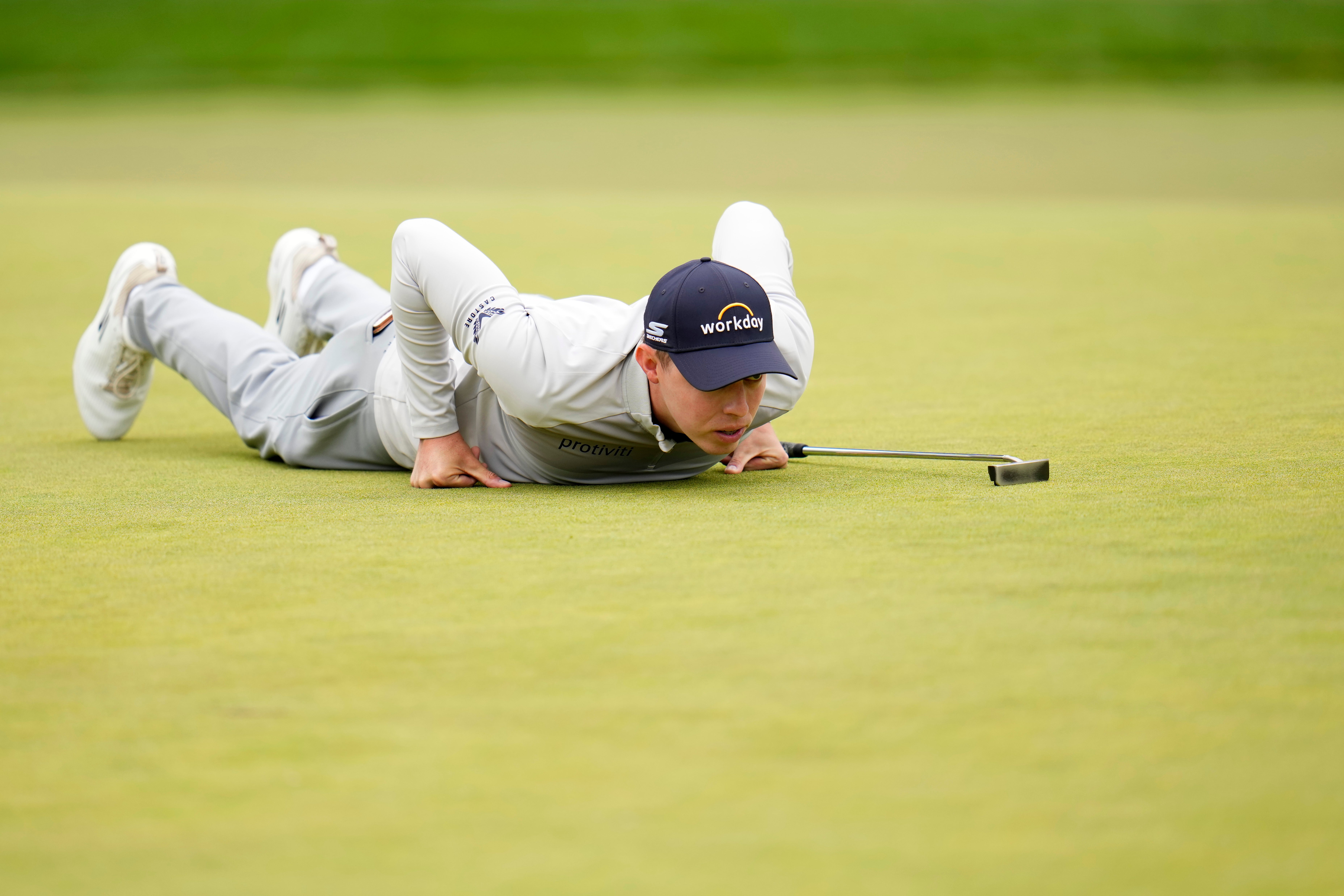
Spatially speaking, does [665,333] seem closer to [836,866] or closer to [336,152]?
[836,866]

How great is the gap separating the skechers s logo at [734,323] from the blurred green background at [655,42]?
25.4 m

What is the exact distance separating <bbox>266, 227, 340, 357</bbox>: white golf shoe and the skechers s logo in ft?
5.55

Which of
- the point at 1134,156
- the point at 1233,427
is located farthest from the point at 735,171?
the point at 1233,427

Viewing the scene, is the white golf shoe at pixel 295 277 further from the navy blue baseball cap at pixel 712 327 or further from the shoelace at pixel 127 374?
the navy blue baseball cap at pixel 712 327

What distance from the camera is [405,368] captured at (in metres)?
2.88

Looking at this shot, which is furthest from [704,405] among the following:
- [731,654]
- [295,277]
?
[295,277]

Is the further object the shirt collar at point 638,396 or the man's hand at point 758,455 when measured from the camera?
the man's hand at point 758,455

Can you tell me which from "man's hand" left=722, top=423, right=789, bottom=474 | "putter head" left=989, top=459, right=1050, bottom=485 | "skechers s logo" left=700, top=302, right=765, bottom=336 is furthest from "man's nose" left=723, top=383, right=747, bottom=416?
"putter head" left=989, top=459, right=1050, bottom=485

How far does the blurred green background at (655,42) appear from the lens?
26.6 metres

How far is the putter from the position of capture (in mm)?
2809

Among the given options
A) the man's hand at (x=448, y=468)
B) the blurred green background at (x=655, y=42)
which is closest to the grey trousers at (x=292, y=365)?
the man's hand at (x=448, y=468)

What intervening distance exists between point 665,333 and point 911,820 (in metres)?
1.33

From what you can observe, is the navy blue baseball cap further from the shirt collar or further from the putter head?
the putter head

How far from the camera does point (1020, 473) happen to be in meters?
2.83
